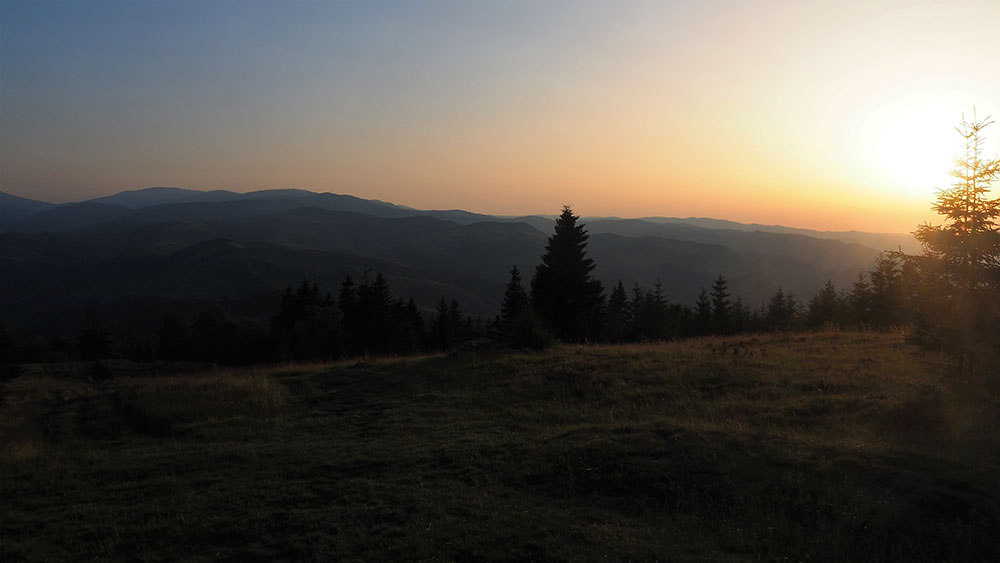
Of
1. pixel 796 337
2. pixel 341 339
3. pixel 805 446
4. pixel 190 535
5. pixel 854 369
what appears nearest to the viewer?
pixel 190 535

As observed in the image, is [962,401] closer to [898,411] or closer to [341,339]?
[898,411]

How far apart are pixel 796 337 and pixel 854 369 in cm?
667

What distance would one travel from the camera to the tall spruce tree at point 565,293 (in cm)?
4128

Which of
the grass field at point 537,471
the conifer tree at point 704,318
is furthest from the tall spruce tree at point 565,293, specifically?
the grass field at point 537,471

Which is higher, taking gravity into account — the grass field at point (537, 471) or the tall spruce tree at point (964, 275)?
the tall spruce tree at point (964, 275)

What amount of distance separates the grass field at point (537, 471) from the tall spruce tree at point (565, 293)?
2522 centimetres

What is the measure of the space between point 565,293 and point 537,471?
33128 mm

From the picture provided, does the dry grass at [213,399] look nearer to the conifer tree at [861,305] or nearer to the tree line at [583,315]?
the tree line at [583,315]

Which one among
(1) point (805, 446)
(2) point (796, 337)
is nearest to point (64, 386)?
(1) point (805, 446)

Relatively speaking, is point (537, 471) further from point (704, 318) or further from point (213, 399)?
point (704, 318)

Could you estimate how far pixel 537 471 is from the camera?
28.6ft

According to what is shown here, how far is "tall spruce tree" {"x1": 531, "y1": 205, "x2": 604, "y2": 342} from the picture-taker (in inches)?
1625

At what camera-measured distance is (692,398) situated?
13477 mm

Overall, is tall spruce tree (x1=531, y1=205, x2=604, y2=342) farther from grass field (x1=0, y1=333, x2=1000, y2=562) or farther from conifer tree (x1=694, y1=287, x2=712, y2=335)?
grass field (x1=0, y1=333, x2=1000, y2=562)
